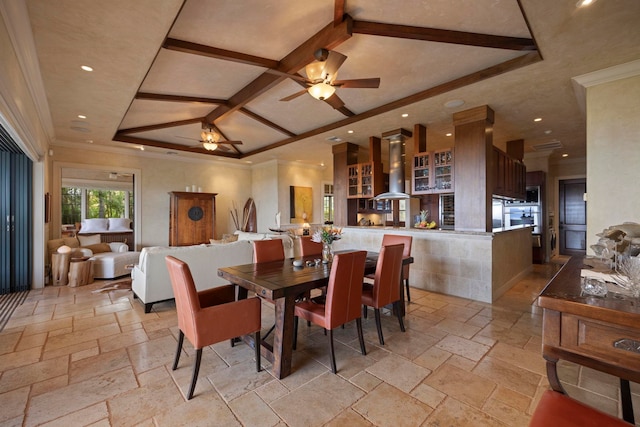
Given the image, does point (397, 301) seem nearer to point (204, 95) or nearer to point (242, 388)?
point (242, 388)

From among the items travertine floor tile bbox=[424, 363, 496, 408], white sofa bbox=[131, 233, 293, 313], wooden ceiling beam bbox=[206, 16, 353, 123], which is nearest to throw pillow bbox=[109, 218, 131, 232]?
white sofa bbox=[131, 233, 293, 313]

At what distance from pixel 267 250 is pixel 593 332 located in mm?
2878

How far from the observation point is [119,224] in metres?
9.37

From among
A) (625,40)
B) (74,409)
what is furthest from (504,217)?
(74,409)

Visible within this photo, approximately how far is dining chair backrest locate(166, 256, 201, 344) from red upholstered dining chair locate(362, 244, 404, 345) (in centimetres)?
163

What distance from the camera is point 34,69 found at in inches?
114

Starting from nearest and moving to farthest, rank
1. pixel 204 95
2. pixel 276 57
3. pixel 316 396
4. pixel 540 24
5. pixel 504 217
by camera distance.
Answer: pixel 316 396
pixel 540 24
pixel 276 57
pixel 204 95
pixel 504 217

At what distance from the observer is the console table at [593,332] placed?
1042mm

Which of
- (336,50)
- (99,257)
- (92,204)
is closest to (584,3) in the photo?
(336,50)

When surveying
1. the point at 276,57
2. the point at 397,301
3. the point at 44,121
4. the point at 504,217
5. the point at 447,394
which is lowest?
the point at 447,394

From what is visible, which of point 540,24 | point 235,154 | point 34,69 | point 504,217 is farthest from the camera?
point 235,154

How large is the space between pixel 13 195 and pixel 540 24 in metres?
7.25

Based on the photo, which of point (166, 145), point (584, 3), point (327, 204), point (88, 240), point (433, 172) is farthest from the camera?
point (327, 204)

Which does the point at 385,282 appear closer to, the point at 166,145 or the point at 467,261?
the point at 467,261
